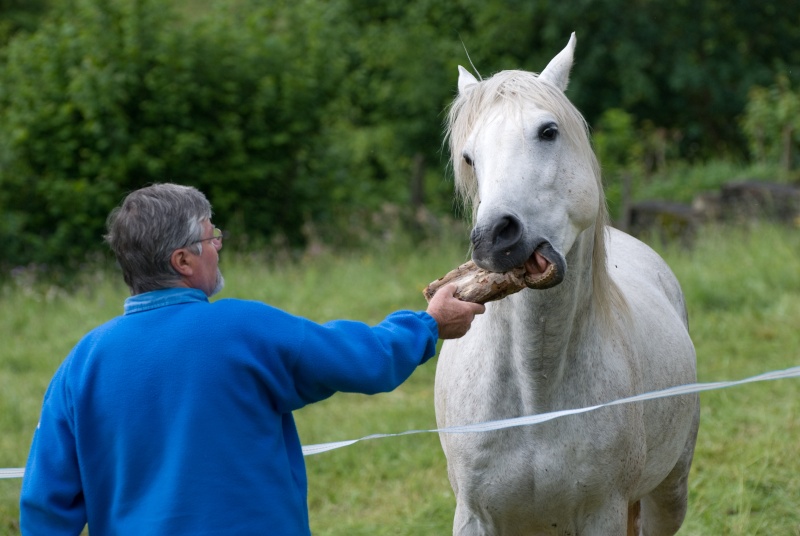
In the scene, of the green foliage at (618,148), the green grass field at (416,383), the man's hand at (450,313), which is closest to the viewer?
the man's hand at (450,313)

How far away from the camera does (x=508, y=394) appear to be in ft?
9.91

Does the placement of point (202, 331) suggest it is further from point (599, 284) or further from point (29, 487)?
point (599, 284)

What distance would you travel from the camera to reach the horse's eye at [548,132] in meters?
2.72

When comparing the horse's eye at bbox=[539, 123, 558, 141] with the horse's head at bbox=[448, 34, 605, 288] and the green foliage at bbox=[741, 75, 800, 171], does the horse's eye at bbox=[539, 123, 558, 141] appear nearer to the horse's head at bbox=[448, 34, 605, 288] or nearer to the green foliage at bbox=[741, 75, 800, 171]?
the horse's head at bbox=[448, 34, 605, 288]

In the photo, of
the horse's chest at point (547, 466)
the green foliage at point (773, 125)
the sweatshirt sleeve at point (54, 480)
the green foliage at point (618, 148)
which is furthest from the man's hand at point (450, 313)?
the green foliage at point (618, 148)

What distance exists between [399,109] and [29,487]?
17986mm

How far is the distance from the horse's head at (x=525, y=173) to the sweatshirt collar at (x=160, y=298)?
738 mm

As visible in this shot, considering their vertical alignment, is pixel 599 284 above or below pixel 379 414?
above

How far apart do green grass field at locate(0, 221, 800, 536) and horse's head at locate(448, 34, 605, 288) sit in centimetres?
253

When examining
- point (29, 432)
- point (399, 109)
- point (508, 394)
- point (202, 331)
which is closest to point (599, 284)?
point (508, 394)

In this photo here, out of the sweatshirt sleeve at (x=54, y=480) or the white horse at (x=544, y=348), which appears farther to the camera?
the white horse at (x=544, y=348)

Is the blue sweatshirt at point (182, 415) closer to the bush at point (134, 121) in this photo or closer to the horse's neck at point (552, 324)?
the horse's neck at point (552, 324)

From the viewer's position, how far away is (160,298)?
7.45ft

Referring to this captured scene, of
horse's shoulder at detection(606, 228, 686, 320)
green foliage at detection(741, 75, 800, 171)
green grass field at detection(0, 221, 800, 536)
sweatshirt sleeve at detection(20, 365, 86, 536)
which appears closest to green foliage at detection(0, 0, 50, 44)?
green grass field at detection(0, 221, 800, 536)
